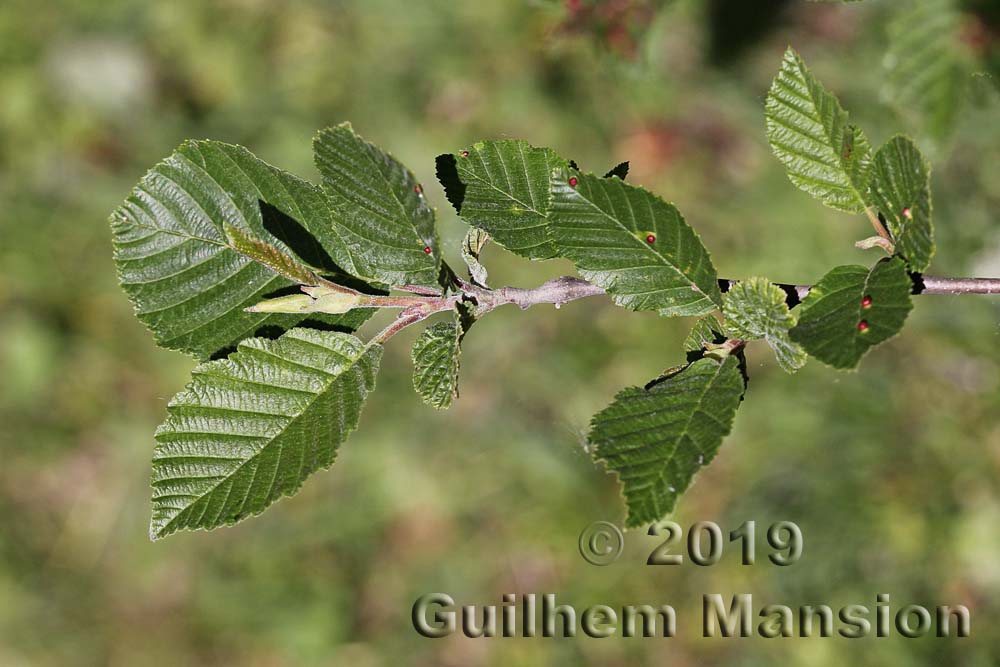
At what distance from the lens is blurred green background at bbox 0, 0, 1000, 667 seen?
314 centimetres

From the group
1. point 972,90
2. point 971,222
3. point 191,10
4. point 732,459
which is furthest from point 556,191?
point 191,10

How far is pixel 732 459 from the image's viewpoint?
3383 mm

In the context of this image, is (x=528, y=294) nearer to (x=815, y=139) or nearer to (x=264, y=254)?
(x=264, y=254)

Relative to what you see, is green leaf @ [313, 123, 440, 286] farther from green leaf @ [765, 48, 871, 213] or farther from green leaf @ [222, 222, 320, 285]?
green leaf @ [765, 48, 871, 213]

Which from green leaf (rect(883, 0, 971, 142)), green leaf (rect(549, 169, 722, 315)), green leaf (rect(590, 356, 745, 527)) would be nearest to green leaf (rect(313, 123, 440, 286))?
green leaf (rect(549, 169, 722, 315))

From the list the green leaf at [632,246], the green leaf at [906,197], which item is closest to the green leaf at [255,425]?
the green leaf at [632,246]

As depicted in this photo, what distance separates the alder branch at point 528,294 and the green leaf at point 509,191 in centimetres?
7

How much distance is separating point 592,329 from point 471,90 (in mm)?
1192

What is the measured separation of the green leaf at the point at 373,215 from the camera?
3.51 feet

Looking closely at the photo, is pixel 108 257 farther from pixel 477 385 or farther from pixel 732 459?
pixel 732 459

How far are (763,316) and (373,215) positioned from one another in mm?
555

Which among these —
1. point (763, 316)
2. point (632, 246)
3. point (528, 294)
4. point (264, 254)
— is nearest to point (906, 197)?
point (763, 316)

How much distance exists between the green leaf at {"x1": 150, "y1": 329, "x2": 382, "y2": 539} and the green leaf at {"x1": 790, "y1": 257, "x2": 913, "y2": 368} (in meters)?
0.61

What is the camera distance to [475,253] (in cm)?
129
